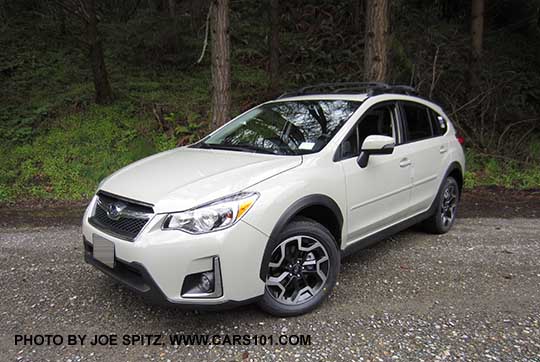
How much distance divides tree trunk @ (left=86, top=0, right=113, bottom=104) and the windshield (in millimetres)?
6119

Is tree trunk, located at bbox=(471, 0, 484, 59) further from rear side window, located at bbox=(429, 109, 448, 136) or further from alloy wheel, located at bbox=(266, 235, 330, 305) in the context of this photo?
alloy wheel, located at bbox=(266, 235, 330, 305)

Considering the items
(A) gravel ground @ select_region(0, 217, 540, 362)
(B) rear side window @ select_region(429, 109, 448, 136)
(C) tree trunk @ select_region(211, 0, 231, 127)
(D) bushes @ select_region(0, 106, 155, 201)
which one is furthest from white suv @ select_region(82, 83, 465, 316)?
(D) bushes @ select_region(0, 106, 155, 201)

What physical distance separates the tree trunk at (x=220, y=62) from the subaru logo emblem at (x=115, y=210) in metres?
4.58

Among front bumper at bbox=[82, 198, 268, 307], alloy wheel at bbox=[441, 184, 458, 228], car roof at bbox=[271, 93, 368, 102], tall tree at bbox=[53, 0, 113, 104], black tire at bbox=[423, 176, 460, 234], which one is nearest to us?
front bumper at bbox=[82, 198, 268, 307]

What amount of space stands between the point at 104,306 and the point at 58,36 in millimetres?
11943

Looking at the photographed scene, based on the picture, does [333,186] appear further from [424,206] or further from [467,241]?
[467,241]

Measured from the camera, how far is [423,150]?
4117mm

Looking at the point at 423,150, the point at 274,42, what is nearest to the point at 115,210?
the point at 423,150

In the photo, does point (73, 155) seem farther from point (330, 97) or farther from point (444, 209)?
point (444, 209)

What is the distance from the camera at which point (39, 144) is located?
779cm

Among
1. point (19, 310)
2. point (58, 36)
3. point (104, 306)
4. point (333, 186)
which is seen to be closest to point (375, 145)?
point (333, 186)

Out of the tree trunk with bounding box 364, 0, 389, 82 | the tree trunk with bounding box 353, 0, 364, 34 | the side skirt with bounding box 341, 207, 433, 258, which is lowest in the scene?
the side skirt with bounding box 341, 207, 433, 258

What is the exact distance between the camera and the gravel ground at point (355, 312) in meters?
2.57

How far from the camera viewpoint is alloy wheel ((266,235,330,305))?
285cm
